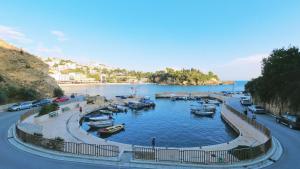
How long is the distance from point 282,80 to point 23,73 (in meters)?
67.3

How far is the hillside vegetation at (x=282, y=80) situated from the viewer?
30828mm

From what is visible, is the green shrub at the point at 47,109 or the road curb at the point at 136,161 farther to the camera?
the green shrub at the point at 47,109

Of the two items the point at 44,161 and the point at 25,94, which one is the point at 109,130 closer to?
the point at 44,161

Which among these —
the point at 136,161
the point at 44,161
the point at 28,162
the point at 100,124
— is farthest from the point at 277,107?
the point at 28,162

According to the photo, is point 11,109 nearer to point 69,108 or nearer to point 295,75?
point 69,108

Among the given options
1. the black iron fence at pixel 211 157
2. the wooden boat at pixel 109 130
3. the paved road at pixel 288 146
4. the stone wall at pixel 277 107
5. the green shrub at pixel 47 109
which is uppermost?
the stone wall at pixel 277 107

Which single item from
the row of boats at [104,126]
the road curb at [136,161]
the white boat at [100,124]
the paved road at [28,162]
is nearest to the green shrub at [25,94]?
the row of boats at [104,126]

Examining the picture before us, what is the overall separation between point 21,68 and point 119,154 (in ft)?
211

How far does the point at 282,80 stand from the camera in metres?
34.5

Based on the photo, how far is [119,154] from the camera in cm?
1548

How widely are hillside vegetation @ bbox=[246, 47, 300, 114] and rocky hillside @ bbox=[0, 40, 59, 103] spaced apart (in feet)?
183

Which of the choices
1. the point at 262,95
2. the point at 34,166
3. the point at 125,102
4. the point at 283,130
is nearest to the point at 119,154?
the point at 34,166

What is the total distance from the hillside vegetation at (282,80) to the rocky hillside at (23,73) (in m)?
55.9

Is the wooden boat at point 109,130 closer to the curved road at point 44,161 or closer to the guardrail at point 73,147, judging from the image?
the curved road at point 44,161
